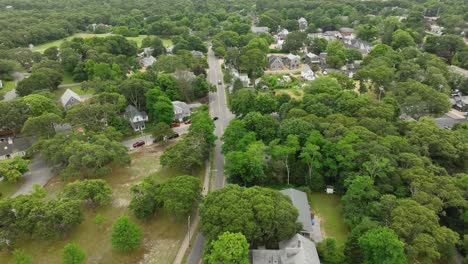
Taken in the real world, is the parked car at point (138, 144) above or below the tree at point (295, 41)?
below

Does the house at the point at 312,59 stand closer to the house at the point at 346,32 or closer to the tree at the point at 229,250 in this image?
the house at the point at 346,32

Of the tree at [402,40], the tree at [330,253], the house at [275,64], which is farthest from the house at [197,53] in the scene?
the tree at [330,253]

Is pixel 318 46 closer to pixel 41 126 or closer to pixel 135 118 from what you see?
pixel 135 118

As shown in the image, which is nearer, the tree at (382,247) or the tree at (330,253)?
the tree at (382,247)

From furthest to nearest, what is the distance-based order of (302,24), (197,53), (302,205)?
1. (302,24)
2. (197,53)
3. (302,205)

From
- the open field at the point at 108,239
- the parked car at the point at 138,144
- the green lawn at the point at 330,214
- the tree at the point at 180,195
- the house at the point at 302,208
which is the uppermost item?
the tree at the point at 180,195

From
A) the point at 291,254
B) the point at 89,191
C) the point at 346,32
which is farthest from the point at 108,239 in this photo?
the point at 346,32
